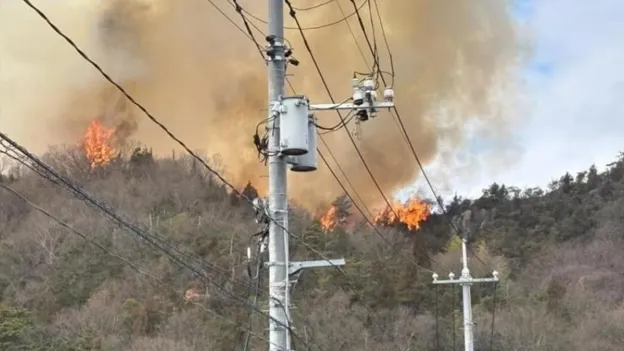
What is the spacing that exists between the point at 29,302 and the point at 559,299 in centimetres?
2833

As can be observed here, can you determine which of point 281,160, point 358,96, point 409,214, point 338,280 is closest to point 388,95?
point 358,96

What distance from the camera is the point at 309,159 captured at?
8.37 m

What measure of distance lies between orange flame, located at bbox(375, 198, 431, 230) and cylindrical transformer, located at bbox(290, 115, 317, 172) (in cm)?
5326

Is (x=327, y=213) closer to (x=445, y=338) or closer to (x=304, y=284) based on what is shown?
(x=304, y=284)

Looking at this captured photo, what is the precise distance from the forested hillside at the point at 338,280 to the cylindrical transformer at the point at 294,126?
62.1ft

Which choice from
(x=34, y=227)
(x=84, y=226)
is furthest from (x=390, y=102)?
(x=34, y=227)

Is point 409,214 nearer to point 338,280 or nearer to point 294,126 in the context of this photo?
point 338,280

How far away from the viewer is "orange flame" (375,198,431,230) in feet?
207

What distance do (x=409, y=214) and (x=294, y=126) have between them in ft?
188

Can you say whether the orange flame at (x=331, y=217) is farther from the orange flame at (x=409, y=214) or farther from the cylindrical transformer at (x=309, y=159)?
the cylindrical transformer at (x=309, y=159)

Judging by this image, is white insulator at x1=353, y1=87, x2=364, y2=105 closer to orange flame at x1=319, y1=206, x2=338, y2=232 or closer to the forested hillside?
the forested hillside

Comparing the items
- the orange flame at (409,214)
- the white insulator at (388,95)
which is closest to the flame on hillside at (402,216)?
the orange flame at (409,214)

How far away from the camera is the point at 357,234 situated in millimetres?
54906

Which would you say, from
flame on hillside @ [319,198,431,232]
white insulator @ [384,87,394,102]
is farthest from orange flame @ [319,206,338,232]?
white insulator @ [384,87,394,102]
